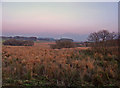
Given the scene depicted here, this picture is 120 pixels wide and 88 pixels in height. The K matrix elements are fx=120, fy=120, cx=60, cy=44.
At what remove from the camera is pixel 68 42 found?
81.6ft

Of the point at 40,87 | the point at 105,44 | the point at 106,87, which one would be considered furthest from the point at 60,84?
the point at 105,44

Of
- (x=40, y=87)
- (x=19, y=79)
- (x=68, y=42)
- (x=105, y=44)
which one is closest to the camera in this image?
(x=40, y=87)

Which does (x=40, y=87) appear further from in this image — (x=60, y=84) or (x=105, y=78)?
(x=105, y=78)

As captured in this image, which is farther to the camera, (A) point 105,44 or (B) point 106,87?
(A) point 105,44

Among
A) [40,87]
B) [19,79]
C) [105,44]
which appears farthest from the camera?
[105,44]

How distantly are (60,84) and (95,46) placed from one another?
8.08 m

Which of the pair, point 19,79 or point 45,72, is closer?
point 19,79

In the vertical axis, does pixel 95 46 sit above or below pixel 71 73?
above

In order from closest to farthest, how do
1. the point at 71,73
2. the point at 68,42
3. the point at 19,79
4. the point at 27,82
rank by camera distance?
the point at 27,82
the point at 19,79
the point at 71,73
the point at 68,42

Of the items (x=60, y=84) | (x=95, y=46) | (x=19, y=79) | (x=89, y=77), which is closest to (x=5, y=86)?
(x=19, y=79)

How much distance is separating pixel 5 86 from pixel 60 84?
1.86m

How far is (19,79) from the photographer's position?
14.9 feet

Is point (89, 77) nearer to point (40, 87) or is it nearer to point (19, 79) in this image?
point (40, 87)

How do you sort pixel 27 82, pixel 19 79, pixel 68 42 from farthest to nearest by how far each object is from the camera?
pixel 68 42 < pixel 19 79 < pixel 27 82
